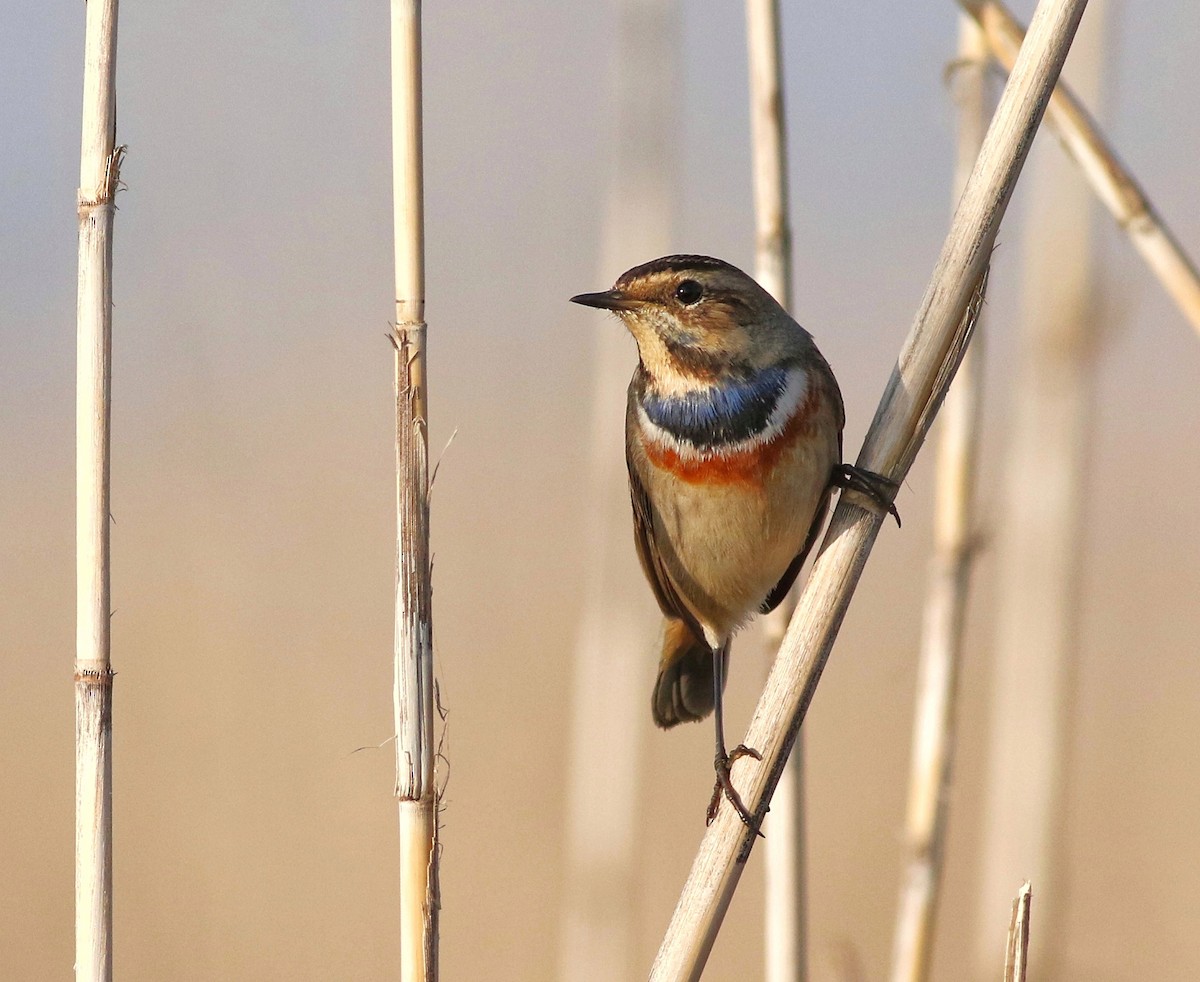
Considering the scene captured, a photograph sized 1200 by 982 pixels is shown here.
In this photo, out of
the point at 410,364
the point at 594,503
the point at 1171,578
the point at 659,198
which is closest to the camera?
the point at 410,364

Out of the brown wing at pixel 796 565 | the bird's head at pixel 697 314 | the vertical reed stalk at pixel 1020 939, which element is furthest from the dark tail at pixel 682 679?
the vertical reed stalk at pixel 1020 939

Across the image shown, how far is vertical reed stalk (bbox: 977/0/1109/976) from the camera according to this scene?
269 cm

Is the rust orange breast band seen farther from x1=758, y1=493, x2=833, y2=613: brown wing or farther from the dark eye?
the dark eye

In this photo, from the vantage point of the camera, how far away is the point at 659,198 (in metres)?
3.13

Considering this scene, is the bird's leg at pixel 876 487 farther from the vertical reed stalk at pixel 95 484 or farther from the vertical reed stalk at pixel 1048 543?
the vertical reed stalk at pixel 95 484

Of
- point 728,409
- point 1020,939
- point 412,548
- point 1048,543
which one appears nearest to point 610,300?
point 728,409

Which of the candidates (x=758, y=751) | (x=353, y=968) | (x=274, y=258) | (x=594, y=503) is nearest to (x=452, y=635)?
(x=353, y=968)

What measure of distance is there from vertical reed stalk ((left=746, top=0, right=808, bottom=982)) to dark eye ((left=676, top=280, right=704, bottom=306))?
0.22 meters

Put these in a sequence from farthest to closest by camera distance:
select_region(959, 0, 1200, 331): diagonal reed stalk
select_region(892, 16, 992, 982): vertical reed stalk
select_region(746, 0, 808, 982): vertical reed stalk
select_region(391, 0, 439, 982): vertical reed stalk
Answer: select_region(892, 16, 992, 982): vertical reed stalk
select_region(746, 0, 808, 982): vertical reed stalk
select_region(959, 0, 1200, 331): diagonal reed stalk
select_region(391, 0, 439, 982): vertical reed stalk

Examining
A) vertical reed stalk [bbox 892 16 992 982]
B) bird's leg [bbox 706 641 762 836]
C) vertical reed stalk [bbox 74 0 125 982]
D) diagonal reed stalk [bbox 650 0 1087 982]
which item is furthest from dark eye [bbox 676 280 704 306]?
vertical reed stalk [bbox 74 0 125 982]

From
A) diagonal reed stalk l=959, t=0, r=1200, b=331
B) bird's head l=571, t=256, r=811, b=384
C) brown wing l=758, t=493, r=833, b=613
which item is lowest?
brown wing l=758, t=493, r=833, b=613

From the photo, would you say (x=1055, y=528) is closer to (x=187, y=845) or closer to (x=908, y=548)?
(x=187, y=845)

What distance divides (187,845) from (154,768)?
325mm

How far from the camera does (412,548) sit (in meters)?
1.78
